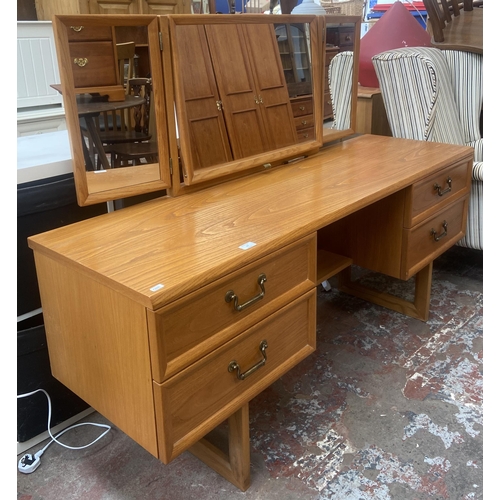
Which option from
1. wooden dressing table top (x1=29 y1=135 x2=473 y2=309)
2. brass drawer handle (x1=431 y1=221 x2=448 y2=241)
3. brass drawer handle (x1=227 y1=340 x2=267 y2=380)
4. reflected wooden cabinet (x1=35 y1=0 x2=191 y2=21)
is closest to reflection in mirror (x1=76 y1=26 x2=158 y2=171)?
A: wooden dressing table top (x1=29 y1=135 x2=473 y2=309)

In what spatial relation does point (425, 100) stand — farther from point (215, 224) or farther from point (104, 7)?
point (104, 7)

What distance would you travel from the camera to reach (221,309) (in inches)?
42.7

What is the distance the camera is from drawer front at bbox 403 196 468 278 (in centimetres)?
177

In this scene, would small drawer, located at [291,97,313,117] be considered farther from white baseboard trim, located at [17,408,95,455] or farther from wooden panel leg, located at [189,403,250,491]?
white baseboard trim, located at [17,408,95,455]

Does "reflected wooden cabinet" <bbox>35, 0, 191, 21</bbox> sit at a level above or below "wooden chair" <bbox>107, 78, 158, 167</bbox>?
above

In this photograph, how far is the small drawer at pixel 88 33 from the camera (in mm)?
1187

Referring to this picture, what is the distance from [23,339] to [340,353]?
3.41 ft

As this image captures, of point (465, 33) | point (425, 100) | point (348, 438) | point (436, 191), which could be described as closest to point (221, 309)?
point (348, 438)

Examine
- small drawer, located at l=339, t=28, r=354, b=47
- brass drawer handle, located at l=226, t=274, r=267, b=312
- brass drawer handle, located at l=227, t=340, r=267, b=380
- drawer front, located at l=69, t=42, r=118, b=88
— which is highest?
small drawer, located at l=339, t=28, r=354, b=47

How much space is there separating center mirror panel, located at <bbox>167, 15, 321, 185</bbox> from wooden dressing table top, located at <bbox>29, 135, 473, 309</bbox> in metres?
0.07

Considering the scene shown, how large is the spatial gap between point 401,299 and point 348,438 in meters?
0.80

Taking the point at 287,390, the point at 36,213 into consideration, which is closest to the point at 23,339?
the point at 36,213

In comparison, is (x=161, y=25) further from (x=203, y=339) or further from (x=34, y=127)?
(x=34, y=127)

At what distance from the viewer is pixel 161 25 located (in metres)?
1.30
